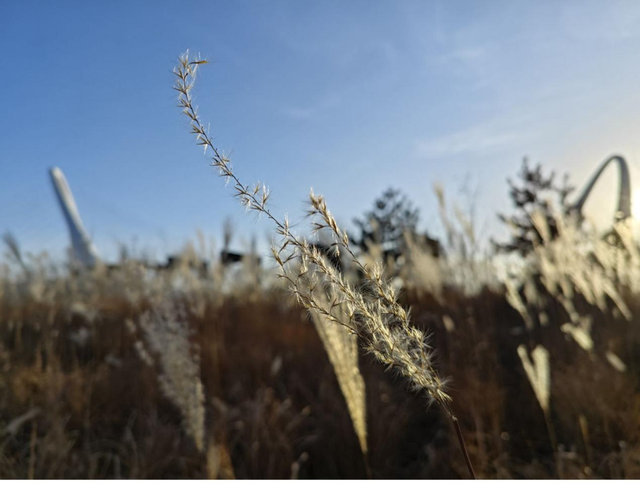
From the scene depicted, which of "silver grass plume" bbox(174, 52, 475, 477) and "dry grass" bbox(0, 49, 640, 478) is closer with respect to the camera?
"silver grass plume" bbox(174, 52, 475, 477)

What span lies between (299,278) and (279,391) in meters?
2.50

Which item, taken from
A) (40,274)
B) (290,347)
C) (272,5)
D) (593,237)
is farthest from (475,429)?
(40,274)

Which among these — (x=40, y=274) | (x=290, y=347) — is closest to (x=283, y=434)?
(x=290, y=347)

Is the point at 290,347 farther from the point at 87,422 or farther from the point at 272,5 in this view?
the point at 272,5

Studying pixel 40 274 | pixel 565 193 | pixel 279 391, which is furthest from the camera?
pixel 565 193

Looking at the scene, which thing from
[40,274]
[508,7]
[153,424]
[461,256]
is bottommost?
[153,424]

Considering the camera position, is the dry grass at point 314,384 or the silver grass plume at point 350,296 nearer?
the silver grass plume at point 350,296

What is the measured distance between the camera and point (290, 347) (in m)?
3.30

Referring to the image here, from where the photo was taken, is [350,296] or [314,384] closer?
[350,296]

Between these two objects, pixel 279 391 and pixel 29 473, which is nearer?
pixel 29 473

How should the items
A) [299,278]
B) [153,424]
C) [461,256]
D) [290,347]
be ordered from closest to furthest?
[299,278] < [153,424] < [461,256] < [290,347]

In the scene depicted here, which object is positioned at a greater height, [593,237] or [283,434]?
[593,237]

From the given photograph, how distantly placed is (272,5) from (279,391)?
1.94m

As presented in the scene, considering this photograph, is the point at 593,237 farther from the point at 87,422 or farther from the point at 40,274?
the point at 40,274
